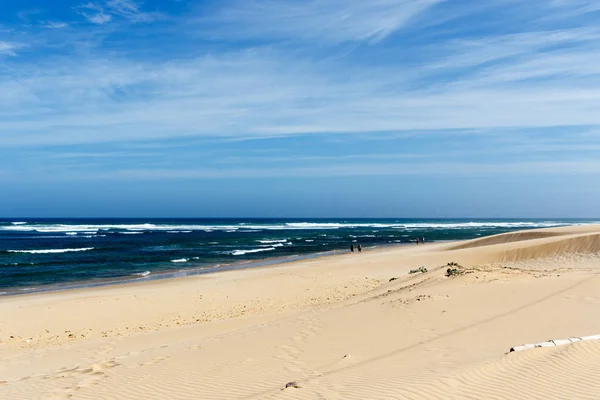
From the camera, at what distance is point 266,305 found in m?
17.0

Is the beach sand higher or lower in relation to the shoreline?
higher

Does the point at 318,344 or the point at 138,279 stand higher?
the point at 318,344

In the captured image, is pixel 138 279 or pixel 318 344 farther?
pixel 138 279

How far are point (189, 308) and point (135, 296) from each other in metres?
3.75

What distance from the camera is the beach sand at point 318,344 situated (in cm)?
655

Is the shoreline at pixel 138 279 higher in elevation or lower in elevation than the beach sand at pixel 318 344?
lower

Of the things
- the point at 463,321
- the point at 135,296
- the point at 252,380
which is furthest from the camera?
the point at 135,296

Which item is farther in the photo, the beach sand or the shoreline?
the shoreline

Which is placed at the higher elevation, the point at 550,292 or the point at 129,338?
the point at 550,292

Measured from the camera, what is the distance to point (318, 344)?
30.6 feet

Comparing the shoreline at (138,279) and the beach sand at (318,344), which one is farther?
the shoreline at (138,279)

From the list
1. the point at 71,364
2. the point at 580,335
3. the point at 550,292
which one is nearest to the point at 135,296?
the point at 71,364

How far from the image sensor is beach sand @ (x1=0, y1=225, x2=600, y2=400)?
6547 millimetres

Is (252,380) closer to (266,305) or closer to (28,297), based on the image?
(266,305)
